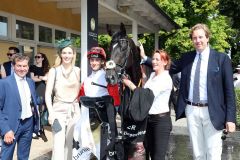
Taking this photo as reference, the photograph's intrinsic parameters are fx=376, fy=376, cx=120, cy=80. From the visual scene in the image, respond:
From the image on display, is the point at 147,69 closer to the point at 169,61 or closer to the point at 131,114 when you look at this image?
the point at 169,61

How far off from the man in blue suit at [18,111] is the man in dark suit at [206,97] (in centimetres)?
177

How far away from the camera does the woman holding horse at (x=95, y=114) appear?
4.34 m

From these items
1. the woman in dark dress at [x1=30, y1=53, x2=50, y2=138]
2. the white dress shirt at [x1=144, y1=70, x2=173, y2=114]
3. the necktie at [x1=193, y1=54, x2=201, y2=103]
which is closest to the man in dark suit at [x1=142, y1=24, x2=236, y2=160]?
the necktie at [x1=193, y1=54, x2=201, y2=103]

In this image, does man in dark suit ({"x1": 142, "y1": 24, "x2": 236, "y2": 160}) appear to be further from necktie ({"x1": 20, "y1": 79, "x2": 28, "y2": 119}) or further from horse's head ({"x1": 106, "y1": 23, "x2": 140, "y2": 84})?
necktie ({"x1": 20, "y1": 79, "x2": 28, "y2": 119})

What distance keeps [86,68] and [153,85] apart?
420 cm

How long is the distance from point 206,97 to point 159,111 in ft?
1.81

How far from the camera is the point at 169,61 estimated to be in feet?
14.6

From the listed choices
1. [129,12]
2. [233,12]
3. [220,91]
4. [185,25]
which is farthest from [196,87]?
[233,12]

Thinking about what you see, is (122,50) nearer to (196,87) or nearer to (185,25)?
(196,87)

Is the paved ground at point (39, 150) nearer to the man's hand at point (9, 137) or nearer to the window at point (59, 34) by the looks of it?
the man's hand at point (9, 137)

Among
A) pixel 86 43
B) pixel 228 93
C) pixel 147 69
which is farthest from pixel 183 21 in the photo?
pixel 228 93

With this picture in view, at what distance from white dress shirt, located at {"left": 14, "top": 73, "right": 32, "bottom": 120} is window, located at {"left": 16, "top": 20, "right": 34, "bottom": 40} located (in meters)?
5.74

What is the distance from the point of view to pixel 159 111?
4254mm

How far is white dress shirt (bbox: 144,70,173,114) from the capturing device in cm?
423
